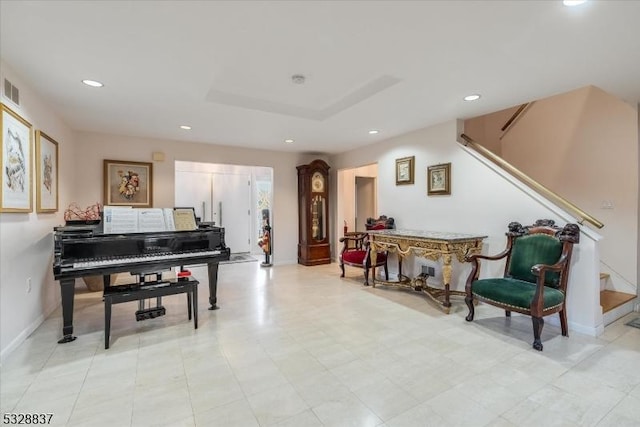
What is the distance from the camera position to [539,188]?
131 inches

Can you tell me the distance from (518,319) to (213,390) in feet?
9.96

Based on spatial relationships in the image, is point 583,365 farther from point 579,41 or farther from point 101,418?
point 101,418

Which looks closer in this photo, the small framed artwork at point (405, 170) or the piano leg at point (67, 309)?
the piano leg at point (67, 309)

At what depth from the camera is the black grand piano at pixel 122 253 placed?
2.63m

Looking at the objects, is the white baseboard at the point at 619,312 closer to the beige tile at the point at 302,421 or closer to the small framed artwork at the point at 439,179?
the small framed artwork at the point at 439,179

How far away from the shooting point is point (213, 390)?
194 centimetres

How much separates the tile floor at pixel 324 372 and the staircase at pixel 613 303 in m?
0.09

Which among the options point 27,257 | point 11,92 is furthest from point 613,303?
point 11,92

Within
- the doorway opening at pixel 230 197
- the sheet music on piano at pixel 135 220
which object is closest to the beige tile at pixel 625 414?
the sheet music on piano at pixel 135 220

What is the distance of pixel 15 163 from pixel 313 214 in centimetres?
442

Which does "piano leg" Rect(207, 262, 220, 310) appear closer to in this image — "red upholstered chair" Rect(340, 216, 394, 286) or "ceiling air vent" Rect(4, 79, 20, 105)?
"red upholstered chair" Rect(340, 216, 394, 286)

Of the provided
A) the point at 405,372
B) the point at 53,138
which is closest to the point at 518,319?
the point at 405,372

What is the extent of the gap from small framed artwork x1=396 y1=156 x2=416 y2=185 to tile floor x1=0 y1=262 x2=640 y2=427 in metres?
2.10

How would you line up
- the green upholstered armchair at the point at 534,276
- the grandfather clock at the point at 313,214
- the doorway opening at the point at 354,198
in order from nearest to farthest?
the green upholstered armchair at the point at 534,276
the grandfather clock at the point at 313,214
the doorway opening at the point at 354,198
